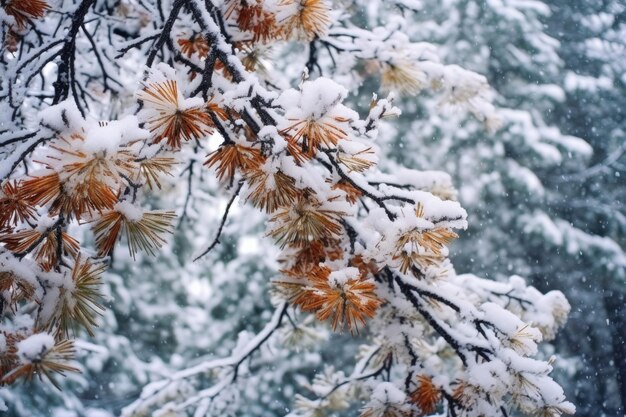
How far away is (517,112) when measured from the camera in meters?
8.20

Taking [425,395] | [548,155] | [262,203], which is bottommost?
[548,155]

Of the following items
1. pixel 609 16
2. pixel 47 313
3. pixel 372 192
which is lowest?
pixel 609 16

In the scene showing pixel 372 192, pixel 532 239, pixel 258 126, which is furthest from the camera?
pixel 532 239

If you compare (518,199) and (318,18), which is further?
(518,199)

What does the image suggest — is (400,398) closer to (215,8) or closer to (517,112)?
(215,8)

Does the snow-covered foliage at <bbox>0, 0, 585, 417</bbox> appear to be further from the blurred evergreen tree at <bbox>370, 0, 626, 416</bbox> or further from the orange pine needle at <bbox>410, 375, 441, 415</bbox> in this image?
the blurred evergreen tree at <bbox>370, 0, 626, 416</bbox>

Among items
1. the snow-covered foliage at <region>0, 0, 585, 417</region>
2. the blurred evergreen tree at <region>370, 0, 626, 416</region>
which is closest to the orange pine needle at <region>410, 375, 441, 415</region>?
the snow-covered foliage at <region>0, 0, 585, 417</region>

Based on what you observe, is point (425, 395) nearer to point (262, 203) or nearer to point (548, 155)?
point (262, 203)

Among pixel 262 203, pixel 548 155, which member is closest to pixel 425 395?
pixel 262 203

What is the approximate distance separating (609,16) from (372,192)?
905 centimetres

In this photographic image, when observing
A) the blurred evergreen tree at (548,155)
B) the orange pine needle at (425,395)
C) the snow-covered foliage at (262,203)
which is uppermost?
the snow-covered foliage at (262,203)

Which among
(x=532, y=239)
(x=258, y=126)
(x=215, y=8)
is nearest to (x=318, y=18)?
(x=215, y=8)

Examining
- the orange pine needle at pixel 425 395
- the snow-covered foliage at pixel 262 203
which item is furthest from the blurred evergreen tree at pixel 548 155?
the orange pine needle at pixel 425 395

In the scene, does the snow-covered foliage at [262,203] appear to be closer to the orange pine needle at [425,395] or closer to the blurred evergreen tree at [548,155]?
the orange pine needle at [425,395]
